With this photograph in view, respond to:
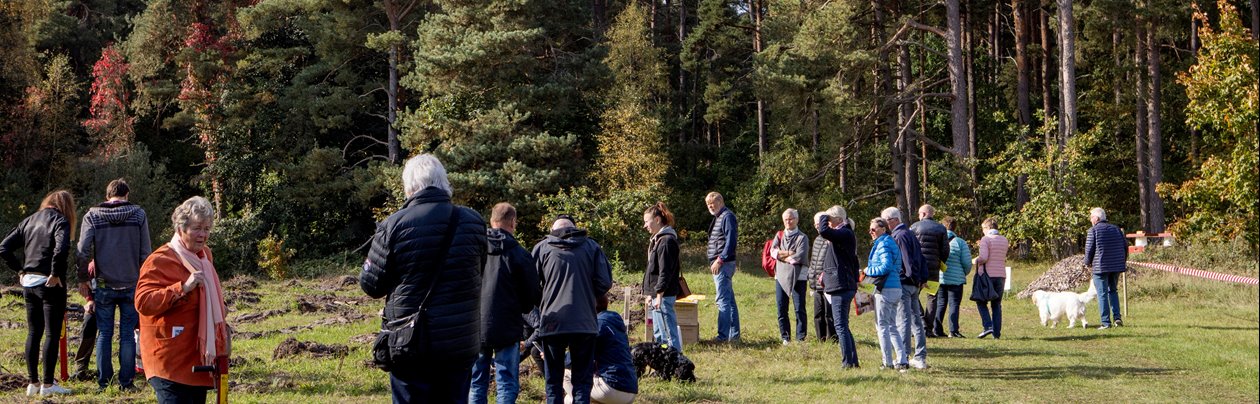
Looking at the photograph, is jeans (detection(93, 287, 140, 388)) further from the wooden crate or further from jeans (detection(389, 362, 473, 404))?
the wooden crate

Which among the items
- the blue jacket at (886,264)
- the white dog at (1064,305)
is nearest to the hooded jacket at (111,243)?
the blue jacket at (886,264)

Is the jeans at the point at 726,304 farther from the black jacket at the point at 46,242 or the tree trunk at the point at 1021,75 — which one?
the tree trunk at the point at 1021,75

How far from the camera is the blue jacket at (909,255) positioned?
11.3 m

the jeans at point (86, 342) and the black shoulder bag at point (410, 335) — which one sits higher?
the black shoulder bag at point (410, 335)

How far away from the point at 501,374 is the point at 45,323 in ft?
12.9

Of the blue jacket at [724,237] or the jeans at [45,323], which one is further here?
the blue jacket at [724,237]

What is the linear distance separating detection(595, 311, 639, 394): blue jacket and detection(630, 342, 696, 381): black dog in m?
1.49

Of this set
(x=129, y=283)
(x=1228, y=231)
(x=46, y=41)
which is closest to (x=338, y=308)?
(x=129, y=283)

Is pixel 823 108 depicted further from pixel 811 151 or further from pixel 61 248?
pixel 61 248

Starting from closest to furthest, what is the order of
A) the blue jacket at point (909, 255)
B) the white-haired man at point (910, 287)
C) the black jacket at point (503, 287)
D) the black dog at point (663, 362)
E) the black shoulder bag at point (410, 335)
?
the black shoulder bag at point (410, 335) < the black jacket at point (503, 287) < the black dog at point (663, 362) < the white-haired man at point (910, 287) < the blue jacket at point (909, 255)

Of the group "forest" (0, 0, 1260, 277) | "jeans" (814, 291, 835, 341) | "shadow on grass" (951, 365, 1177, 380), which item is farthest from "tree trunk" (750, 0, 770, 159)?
"shadow on grass" (951, 365, 1177, 380)

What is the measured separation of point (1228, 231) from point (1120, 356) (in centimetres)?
875

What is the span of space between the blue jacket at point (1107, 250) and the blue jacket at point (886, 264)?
5977mm

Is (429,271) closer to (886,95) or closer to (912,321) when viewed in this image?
(912,321)
